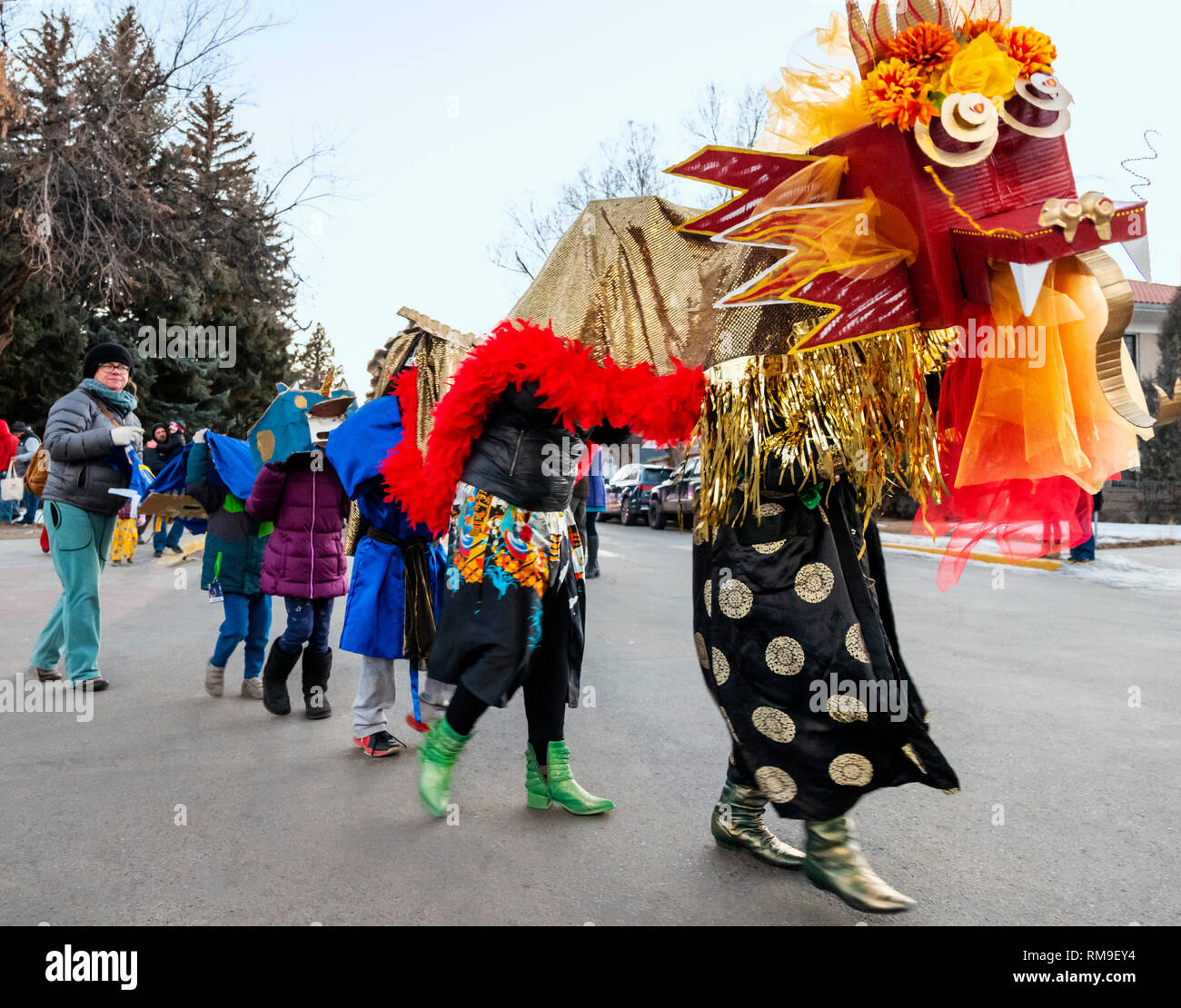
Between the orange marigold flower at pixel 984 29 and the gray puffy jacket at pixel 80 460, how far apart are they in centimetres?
491

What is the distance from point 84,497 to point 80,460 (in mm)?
218

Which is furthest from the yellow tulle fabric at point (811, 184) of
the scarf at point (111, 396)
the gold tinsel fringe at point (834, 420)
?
the scarf at point (111, 396)

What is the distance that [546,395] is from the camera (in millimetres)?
3084

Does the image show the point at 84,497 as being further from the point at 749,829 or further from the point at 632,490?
the point at 632,490

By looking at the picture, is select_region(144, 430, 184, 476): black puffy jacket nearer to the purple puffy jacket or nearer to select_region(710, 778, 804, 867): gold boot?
the purple puffy jacket

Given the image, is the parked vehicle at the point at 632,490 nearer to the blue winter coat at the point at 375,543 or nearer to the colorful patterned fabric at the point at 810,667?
the blue winter coat at the point at 375,543

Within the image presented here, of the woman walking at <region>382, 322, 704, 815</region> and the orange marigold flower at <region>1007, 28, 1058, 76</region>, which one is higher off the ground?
the orange marigold flower at <region>1007, 28, 1058, 76</region>

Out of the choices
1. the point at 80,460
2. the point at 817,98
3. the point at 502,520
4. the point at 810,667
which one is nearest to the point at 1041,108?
the point at 817,98

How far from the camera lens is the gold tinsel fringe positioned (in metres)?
2.58

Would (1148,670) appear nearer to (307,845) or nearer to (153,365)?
(307,845)

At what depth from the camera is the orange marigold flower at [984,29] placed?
2.41m

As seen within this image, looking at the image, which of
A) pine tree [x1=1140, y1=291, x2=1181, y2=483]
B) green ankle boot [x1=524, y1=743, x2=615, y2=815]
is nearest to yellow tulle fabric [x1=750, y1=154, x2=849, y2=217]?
green ankle boot [x1=524, y1=743, x2=615, y2=815]
